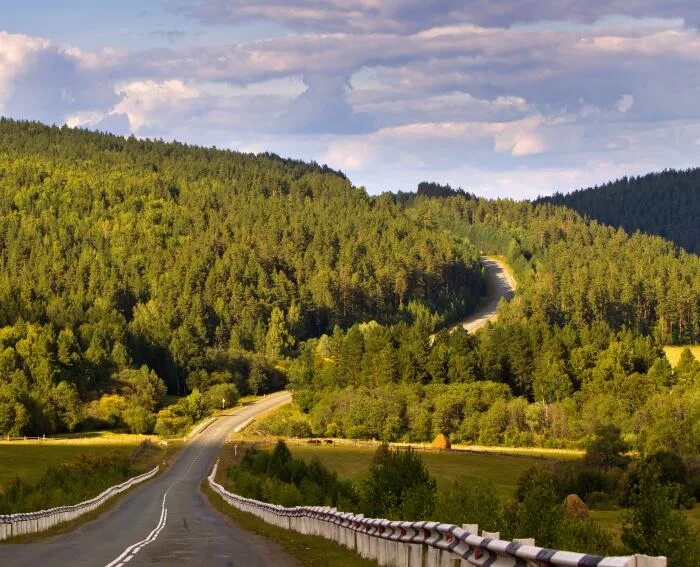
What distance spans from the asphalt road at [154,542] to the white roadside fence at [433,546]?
180 centimetres

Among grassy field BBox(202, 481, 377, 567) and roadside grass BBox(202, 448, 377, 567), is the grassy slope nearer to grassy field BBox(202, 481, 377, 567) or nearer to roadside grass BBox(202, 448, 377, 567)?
roadside grass BBox(202, 448, 377, 567)

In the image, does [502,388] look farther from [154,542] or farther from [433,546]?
[433,546]

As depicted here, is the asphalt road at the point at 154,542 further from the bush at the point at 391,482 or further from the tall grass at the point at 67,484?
the bush at the point at 391,482

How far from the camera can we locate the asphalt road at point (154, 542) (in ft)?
86.1

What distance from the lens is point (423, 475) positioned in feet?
136

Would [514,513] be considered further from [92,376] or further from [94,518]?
[92,376]

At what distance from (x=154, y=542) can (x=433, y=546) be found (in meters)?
16.8

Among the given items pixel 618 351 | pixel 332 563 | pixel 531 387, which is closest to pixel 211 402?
pixel 531 387

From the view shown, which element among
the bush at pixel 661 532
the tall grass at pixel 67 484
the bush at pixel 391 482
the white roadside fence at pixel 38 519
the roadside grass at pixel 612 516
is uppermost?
the bush at pixel 661 532

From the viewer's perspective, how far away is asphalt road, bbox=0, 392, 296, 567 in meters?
26.2

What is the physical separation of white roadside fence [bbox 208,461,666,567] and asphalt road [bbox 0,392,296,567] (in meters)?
1.80

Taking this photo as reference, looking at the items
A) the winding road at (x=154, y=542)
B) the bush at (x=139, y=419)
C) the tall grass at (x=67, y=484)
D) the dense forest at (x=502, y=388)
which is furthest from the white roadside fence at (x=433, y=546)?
the bush at (x=139, y=419)

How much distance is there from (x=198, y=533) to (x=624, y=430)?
350ft

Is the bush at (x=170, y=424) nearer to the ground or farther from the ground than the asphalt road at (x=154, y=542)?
nearer to the ground
